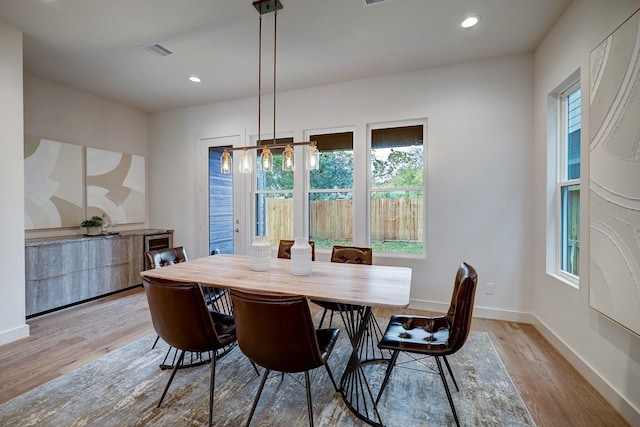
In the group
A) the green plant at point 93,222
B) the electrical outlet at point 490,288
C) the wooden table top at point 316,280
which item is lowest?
the electrical outlet at point 490,288

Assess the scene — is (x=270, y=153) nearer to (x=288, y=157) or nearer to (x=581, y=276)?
(x=288, y=157)

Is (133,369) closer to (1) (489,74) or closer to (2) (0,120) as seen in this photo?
(2) (0,120)

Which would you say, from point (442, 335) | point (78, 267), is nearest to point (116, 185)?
point (78, 267)

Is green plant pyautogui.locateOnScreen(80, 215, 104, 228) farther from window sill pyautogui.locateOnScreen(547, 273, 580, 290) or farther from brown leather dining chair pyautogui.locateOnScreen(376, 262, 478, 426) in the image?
window sill pyautogui.locateOnScreen(547, 273, 580, 290)

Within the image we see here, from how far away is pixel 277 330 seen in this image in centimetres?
146

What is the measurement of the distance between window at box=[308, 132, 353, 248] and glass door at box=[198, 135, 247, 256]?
4.24 feet

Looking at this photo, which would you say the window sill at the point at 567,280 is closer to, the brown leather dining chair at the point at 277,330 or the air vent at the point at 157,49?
the brown leather dining chair at the point at 277,330

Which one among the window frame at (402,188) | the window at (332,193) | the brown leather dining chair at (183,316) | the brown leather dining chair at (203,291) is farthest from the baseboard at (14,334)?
the window frame at (402,188)

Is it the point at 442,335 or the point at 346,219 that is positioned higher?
the point at 346,219

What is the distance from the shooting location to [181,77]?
12.4 ft

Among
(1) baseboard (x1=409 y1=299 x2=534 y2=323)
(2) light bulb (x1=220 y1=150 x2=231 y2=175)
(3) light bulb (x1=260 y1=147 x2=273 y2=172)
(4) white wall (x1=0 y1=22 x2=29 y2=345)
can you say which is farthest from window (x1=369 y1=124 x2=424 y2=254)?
(4) white wall (x1=0 y1=22 x2=29 y2=345)

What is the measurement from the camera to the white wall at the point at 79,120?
370 centimetres

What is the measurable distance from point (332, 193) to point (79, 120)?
3803 millimetres

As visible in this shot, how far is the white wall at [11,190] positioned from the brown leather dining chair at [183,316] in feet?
6.95
